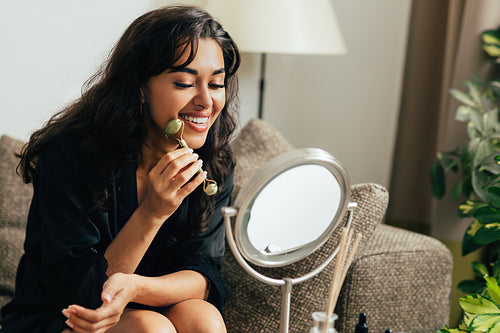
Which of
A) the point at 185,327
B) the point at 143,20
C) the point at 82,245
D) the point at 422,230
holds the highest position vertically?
the point at 143,20

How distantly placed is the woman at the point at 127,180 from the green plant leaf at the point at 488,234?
0.56 meters

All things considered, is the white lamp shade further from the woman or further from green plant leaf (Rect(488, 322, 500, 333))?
green plant leaf (Rect(488, 322, 500, 333))

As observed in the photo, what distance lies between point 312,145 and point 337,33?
678 mm

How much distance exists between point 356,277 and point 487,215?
311 mm

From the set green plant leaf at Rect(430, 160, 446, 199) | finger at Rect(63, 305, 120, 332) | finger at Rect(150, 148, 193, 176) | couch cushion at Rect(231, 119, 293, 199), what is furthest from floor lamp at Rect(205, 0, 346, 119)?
finger at Rect(63, 305, 120, 332)

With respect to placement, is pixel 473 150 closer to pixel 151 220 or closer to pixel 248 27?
pixel 248 27

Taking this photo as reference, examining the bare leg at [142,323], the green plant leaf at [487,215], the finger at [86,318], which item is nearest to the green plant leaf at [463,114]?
the green plant leaf at [487,215]

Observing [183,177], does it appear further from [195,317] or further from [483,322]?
[483,322]

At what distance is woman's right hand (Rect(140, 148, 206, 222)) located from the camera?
0.97m

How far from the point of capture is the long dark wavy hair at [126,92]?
3.37ft

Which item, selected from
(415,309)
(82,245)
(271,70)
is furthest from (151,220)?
(271,70)

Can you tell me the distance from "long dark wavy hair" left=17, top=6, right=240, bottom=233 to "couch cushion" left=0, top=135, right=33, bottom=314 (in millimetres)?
365

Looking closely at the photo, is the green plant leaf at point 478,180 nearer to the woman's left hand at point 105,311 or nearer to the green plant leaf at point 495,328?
the green plant leaf at point 495,328

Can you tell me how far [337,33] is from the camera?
2010mm
